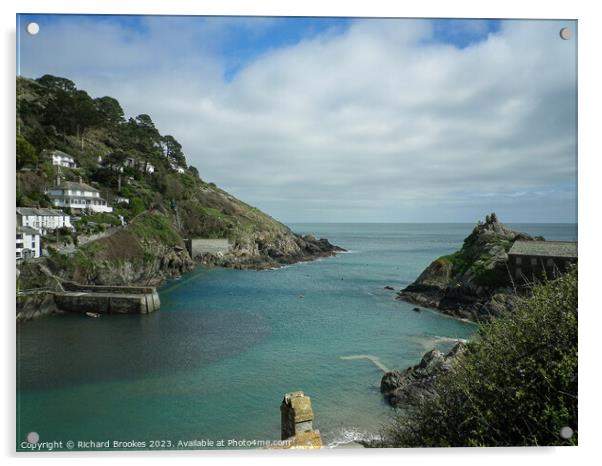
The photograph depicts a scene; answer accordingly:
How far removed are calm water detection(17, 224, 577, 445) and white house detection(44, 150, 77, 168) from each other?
6.51 m

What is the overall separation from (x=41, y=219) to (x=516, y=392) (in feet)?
41.7

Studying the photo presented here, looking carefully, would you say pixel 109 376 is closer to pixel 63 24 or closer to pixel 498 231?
pixel 63 24

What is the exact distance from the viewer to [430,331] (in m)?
18.9

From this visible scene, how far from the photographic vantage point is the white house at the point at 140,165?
23.3m

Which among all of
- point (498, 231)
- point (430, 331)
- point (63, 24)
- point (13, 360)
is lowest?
point (430, 331)

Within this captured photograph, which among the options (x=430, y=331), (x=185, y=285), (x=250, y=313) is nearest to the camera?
(x=430, y=331)

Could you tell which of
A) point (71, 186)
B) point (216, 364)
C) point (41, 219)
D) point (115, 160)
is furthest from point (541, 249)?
point (115, 160)

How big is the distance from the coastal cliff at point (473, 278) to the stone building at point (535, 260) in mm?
1117

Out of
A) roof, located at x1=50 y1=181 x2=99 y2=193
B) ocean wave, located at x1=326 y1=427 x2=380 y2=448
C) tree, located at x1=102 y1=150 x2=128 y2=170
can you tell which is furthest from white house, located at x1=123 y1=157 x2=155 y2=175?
ocean wave, located at x1=326 y1=427 x2=380 y2=448

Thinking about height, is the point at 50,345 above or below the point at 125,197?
below

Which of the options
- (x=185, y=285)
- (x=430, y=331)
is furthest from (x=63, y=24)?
(x=185, y=285)

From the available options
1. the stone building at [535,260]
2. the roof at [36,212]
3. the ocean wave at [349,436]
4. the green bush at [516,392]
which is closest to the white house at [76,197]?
the roof at [36,212]

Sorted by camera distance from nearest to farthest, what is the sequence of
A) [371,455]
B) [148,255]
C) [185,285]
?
[371,455] < [148,255] < [185,285]

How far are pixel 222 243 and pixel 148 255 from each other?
698 inches
